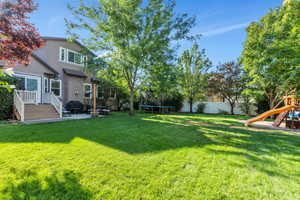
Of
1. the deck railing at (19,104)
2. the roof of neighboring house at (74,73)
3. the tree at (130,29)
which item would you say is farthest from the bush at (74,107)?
the tree at (130,29)

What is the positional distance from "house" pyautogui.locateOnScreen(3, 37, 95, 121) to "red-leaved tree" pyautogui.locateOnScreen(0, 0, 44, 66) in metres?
3.80

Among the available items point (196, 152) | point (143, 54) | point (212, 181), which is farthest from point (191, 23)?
point (212, 181)

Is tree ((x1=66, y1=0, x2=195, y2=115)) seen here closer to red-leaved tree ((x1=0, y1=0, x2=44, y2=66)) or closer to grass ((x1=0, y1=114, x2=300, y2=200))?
red-leaved tree ((x1=0, y1=0, x2=44, y2=66))

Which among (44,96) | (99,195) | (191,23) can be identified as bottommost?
(99,195)

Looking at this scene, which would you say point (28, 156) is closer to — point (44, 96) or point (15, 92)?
point (15, 92)

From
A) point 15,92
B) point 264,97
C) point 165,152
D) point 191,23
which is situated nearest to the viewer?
point 165,152

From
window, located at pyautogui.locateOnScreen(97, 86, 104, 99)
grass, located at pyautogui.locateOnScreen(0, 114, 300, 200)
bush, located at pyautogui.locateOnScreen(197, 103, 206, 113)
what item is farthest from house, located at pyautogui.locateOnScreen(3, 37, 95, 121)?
bush, located at pyautogui.locateOnScreen(197, 103, 206, 113)

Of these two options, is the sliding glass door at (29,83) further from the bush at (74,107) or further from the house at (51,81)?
the bush at (74,107)

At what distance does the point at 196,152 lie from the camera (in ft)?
11.5

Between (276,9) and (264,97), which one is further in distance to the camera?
(264,97)

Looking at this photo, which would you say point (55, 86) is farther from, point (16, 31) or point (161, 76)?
point (161, 76)

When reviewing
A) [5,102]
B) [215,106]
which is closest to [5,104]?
[5,102]

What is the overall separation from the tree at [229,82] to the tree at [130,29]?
7973mm

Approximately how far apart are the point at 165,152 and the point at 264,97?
49.6ft
